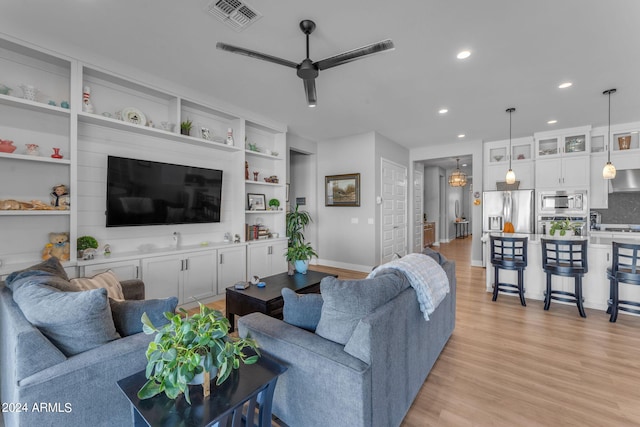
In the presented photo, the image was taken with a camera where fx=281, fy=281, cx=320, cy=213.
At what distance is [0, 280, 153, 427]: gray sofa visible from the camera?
3.73 feet

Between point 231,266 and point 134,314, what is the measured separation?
8.74ft

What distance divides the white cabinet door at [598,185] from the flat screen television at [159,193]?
6.88 m

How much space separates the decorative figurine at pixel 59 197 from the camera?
287 centimetres

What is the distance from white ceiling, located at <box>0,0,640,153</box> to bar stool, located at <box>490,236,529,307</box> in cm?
203

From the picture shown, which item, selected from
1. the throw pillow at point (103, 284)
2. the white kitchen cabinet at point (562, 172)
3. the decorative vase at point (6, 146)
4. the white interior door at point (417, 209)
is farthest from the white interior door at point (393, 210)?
the decorative vase at point (6, 146)

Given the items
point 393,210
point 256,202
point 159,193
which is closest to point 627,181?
point 393,210

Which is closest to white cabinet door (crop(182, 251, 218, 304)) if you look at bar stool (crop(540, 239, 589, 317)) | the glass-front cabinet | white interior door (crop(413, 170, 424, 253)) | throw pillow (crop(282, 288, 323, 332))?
throw pillow (crop(282, 288, 323, 332))

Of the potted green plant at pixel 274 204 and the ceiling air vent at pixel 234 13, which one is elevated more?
the ceiling air vent at pixel 234 13

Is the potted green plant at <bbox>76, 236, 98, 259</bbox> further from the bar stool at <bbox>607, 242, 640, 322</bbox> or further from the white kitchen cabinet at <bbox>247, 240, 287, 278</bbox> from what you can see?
the bar stool at <bbox>607, 242, 640, 322</bbox>

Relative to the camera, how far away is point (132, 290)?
256 cm

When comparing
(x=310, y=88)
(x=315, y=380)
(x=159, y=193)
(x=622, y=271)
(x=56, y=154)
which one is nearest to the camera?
(x=315, y=380)

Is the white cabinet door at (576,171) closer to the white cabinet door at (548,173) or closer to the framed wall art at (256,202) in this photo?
the white cabinet door at (548,173)

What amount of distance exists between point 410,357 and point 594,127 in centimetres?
645

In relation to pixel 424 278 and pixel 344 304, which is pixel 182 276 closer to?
pixel 344 304
